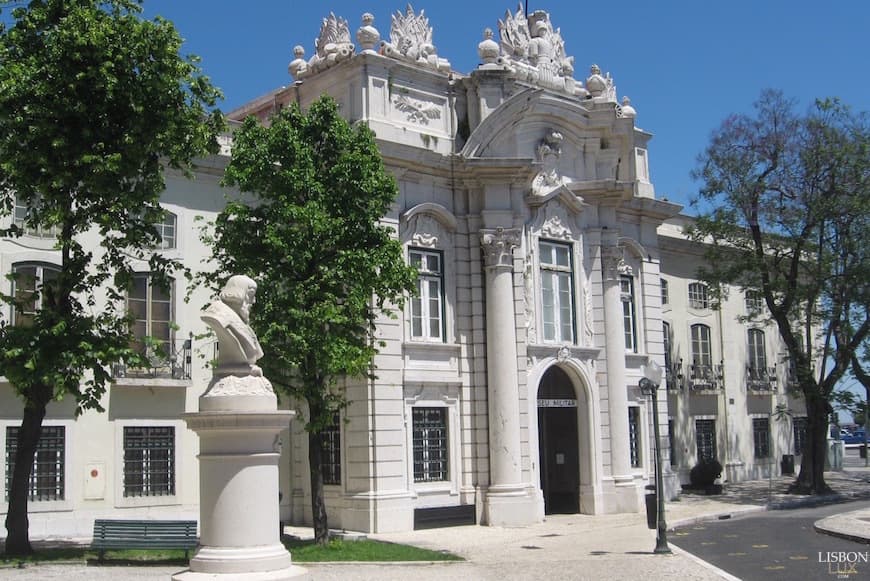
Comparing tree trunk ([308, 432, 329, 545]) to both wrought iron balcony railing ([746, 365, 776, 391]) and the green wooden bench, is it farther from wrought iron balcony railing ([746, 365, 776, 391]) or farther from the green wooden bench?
wrought iron balcony railing ([746, 365, 776, 391])

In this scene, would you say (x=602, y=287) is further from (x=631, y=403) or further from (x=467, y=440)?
(x=467, y=440)

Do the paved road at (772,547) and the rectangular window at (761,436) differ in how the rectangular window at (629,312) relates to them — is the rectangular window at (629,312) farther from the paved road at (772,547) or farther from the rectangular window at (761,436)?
the rectangular window at (761,436)

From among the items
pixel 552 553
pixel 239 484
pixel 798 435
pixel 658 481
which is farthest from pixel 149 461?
pixel 798 435

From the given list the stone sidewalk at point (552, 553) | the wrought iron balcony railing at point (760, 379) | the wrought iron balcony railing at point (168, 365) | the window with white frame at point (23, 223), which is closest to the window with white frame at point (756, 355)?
the wrought iron balcony railing at point (760, 379)

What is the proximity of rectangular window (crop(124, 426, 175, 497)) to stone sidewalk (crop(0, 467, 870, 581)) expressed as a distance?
9.80 feet

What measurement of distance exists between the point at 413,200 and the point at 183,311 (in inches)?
231

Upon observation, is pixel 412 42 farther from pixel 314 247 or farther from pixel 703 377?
pixel 703 377

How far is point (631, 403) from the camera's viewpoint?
28688 millimetres

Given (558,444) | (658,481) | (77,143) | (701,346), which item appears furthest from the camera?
(701,346)

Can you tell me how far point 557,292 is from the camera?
1063 inches

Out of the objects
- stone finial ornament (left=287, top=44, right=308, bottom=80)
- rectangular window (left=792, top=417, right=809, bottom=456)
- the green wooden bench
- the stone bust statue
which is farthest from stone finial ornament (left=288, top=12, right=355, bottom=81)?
rectangular window (left=792, top=417, right=809, bottom=456)

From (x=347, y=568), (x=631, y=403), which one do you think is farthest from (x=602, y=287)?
(x=347, y=568)

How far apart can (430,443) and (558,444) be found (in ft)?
15.5

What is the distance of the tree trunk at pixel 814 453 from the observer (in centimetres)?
3153
